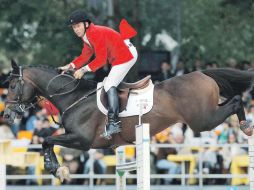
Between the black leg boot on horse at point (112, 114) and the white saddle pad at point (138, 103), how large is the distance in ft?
0.77

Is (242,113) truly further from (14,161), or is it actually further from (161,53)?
(161,53)

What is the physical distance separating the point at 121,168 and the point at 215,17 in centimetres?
1353

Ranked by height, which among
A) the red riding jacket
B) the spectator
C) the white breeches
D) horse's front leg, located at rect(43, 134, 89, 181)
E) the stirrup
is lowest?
horse's front leg, located at rect(43, 134, 89, 181)

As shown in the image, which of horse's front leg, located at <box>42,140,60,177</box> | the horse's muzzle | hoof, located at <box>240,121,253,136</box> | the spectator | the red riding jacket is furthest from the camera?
the spectator

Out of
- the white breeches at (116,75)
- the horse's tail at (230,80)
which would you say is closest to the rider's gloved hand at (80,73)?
the white breeches at (116,75)

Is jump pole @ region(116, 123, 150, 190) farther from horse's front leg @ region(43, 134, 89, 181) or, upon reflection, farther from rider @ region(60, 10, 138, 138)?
horse's front leg @ region(43, 134, 89, 181)

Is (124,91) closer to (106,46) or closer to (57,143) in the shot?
(106,46)

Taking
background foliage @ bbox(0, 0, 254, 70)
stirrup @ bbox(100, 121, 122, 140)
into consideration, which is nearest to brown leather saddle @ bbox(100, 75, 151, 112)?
stirrup @ bbox(100, 121, 122, 140)

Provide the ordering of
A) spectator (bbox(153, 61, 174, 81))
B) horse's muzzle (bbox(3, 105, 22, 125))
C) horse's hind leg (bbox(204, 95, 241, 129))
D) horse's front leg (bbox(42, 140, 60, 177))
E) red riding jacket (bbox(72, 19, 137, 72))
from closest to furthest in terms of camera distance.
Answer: red riding jacket (bbox(72, 19, 137, 72)) < horse's front leg (bbox(42, 140, 60, 177)) < horse's hind leg (bbox(204, 95, 241, 129)) < horse's muzzle (bbox(3, 105, 22, 125)) < spectator (bbox(153, 61, 174, 81))

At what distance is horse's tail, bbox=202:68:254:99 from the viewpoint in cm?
1330

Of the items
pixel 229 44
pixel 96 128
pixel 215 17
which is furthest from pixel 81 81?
pixel 229 44

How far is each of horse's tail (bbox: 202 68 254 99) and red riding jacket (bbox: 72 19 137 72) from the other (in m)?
1.18

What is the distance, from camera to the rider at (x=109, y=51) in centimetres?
1265

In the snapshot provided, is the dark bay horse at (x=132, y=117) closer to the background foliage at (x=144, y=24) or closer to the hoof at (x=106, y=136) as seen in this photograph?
the hoof at (x=106, y=136)
